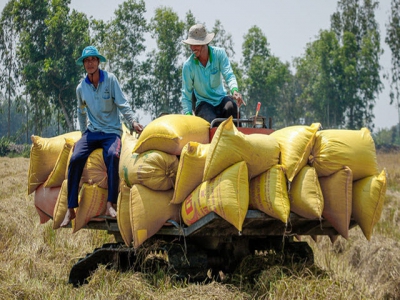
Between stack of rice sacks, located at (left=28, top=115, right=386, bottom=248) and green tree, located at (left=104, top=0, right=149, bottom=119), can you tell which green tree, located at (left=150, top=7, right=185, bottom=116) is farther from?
stack of rice sacks, located at (left=28, top=115, right=386, bottom=248)

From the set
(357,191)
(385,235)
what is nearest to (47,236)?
(357,191)

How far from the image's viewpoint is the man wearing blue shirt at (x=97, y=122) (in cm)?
585

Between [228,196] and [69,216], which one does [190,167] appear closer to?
[228,196]

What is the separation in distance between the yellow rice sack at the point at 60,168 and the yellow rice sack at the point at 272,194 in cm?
220

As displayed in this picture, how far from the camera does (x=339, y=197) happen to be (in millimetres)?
4836

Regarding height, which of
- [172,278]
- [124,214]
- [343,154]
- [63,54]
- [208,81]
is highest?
[63,54]

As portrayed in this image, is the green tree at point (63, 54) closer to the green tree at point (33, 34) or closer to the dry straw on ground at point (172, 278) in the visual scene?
the green tree at point (33, 34)

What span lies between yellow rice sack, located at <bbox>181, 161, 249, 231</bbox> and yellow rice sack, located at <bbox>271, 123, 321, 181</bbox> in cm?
36

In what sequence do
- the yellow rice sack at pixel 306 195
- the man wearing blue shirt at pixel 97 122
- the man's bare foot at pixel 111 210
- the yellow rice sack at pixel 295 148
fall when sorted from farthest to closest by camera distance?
the man wearing blue shirt at pixel 97 122, the man's bare foot at pixel 111 210, the yellow rice sack at pixel 295 148, the yellow rice sack at pixel 306 195

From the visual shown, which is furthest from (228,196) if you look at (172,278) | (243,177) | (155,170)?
(172,278)

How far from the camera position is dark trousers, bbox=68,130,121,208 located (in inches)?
227

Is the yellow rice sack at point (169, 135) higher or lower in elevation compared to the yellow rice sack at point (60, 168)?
higher

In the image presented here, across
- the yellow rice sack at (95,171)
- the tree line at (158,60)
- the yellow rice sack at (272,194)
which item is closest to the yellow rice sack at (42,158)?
the yellow rice sack at (95,171)

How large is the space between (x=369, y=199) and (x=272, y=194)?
81cm
